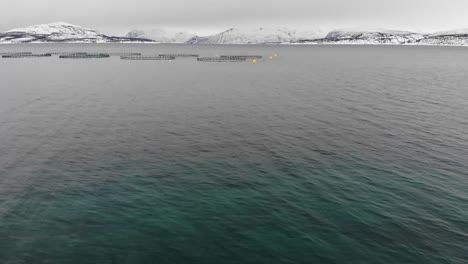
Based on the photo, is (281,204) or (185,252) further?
(281,204)

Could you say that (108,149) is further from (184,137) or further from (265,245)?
(265,245)

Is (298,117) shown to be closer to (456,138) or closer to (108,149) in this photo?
(456,138)

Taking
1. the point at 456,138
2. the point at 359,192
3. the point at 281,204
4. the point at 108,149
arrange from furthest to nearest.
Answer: the point at 456,138, the point at 108,149, the point at 359,192, the point at 281,204

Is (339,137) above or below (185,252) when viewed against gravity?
above

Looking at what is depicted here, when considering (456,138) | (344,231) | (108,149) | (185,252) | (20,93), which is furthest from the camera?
(20,93)

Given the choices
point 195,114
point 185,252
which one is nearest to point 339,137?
point 195,114

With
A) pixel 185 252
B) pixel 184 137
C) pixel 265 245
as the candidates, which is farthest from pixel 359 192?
pixel 184 137
